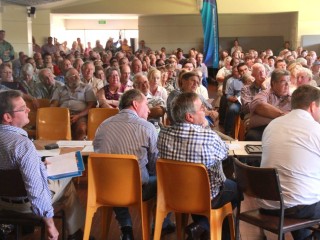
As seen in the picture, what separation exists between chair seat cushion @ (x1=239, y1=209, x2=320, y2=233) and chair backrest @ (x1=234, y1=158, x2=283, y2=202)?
18 cm

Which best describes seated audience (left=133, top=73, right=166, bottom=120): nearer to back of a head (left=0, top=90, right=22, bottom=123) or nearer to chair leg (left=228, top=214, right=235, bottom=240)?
chair leg (left=228, top=214, right=235, bottom=240)

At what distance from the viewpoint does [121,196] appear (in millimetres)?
3336

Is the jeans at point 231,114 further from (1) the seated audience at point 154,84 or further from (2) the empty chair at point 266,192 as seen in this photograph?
(2) the empty chair at point 266,192

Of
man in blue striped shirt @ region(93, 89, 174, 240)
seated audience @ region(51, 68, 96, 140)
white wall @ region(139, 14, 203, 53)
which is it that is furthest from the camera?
white wall @ region(139, 14, 203, 53)

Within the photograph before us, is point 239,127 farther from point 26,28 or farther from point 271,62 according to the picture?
point 26,28

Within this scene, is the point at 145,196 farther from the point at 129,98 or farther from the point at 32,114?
the point at 32,114

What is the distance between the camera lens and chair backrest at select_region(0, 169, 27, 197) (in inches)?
112

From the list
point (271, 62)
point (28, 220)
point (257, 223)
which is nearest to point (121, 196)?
point (28, 220)

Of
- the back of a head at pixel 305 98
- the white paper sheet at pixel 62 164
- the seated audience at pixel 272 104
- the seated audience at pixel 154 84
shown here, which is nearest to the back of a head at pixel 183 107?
the back of a head at pixel 305 98

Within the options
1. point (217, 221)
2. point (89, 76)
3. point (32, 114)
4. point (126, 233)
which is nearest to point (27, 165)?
point (126, 233)

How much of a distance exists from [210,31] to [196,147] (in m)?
8.64

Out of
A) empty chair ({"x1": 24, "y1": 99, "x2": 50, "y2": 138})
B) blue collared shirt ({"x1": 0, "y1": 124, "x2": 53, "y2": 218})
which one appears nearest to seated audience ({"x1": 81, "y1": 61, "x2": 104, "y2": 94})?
empty chair ({"x1": 24, "y1": 99, "x2": 50, "y2": 138})

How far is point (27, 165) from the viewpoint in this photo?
9.22ft

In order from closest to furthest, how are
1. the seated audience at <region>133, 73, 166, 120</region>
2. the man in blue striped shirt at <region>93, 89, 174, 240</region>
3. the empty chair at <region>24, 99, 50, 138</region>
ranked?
1. the man in blue striped shirt at <region>93, 89, 174, 240</region>
2. the seated audience at <region>133, 73, 166, 120</region>
3. the empty chair at <region>24, 99, 50, 138</region>
